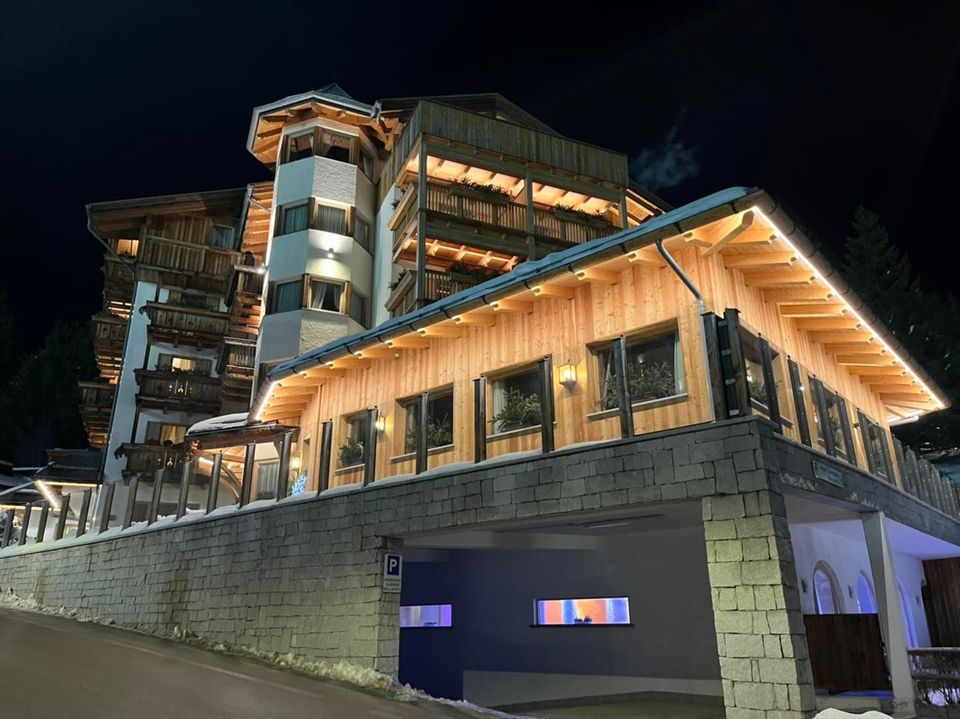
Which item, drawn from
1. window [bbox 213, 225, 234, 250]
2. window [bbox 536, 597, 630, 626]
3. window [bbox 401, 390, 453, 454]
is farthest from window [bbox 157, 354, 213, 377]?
window [bbox 536, 597, 630, 626]

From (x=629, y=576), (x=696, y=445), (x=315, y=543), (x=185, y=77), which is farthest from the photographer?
(x=185, y=77)

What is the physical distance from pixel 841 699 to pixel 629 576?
180 inches

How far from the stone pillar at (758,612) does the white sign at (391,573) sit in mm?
5803

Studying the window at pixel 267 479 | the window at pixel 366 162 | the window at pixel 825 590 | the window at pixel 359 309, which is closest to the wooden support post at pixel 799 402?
the window at pixel 825 590

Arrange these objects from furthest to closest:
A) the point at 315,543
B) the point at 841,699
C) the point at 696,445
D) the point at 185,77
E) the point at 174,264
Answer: the point at 185,77 → the point at 174,264 → the point at 315,543 → the point at 841,699 → the point at 696,445

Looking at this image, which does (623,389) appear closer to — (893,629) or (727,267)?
(727,267)

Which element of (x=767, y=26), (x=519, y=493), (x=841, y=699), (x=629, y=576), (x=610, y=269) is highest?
(x=767, y=26)

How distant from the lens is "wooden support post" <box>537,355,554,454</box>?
33.5 feet

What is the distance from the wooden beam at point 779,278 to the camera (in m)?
10.4

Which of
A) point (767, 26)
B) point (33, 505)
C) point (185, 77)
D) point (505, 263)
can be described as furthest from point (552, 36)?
point (33, 505)

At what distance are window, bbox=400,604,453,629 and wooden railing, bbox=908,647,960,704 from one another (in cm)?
921

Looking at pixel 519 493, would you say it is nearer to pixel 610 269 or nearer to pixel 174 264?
pixel 610 269

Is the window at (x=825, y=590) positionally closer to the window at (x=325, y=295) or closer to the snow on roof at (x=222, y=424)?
the snow on roof at (x=222, y=424)

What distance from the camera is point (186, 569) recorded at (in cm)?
1536
